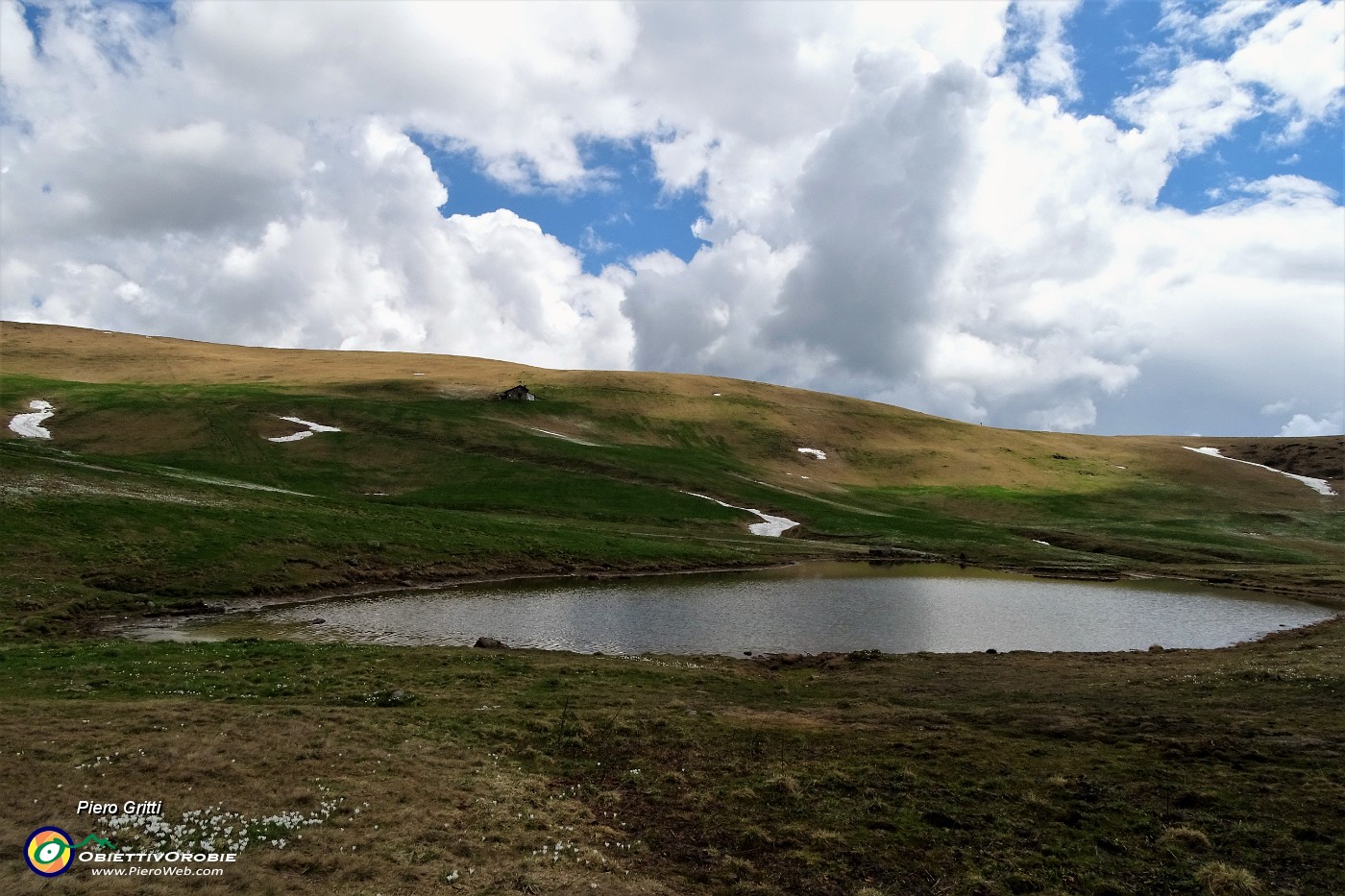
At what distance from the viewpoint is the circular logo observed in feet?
41.3

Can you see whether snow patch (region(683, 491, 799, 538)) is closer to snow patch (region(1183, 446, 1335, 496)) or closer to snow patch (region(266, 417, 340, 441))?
snow patch (region(266, 417, 340, 441))

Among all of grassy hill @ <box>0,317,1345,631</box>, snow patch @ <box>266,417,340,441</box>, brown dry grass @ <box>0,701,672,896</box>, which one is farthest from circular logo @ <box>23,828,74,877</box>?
snow patch @ <box>266,417,340,441</box>

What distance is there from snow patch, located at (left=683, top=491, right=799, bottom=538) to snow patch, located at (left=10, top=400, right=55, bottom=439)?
8821cm

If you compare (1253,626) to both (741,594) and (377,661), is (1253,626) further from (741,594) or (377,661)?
(377,661)

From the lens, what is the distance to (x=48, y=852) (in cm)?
1291

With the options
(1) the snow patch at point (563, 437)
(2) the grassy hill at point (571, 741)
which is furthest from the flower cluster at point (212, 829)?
(1) the snow patch at point (563, 437)

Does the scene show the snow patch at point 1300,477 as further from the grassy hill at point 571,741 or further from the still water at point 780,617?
the still water at point 780,617

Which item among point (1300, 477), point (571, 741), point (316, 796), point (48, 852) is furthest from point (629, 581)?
point (1300, 477)

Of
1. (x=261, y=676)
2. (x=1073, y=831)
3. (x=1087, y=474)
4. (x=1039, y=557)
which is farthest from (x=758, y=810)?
(x=1087, y=474)

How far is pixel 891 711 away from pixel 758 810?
32.0 ft

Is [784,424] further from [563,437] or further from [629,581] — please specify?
[629,581]

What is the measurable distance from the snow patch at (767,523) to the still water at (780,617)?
23.7 metres

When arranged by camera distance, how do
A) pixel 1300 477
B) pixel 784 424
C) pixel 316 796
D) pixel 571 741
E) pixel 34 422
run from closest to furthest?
pixel 316 796
pixel 571 741
pixel 34 422
pixel 1300 477
pixel 784 424

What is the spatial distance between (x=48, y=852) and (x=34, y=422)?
120766 mm
